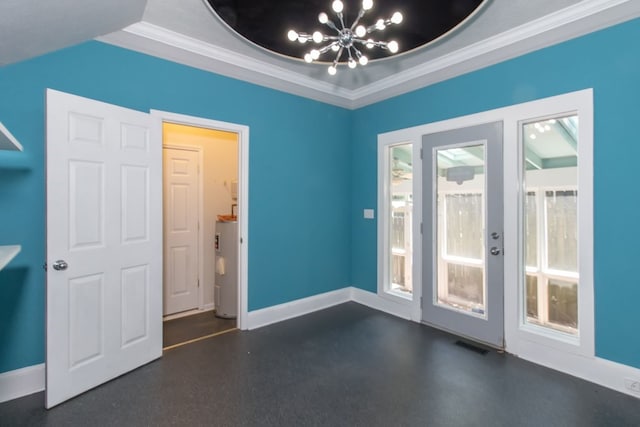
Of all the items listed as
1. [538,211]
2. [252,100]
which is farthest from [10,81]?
[538,211]

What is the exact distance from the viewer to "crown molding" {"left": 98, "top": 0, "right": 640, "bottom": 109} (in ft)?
7.70

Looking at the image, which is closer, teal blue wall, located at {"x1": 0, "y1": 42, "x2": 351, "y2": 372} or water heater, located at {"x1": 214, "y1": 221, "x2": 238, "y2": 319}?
teal blue wall, located at {"x1": 0, "y1": 42, "x2": 351, "y2": 372}

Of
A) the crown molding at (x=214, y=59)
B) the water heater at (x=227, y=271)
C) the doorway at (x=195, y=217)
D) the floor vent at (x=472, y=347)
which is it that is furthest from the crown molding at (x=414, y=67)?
the floor vent at (x=472, y=347)

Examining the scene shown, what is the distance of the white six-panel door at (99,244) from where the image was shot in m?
2.15

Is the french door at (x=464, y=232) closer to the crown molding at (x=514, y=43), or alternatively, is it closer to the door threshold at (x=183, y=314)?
the crown molding at (x=514, y=43)

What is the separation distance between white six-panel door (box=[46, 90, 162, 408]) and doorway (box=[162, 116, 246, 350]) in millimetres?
1085

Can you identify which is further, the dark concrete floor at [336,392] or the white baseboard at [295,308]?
the white baseboard at [295,308]

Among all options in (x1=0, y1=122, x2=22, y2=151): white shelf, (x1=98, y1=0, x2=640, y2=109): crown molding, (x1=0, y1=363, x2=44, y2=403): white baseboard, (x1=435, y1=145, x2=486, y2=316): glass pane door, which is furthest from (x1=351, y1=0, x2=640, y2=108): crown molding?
(x1=0, y1=363, x2=44, y2=403): white baseboard

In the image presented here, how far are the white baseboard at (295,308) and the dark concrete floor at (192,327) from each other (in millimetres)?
299

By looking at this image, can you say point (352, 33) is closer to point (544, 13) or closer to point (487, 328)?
point (544, 13)

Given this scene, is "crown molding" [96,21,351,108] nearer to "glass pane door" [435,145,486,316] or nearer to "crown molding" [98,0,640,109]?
"crown molding" [98,0,640,109]

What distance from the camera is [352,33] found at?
213 centimetres

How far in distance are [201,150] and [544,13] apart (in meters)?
3.76

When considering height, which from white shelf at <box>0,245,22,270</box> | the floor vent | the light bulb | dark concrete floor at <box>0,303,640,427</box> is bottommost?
dark concrete floor at <box>0,303,640,427</box>
